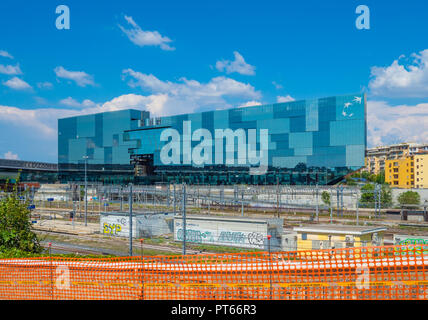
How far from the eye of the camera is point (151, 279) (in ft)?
28.1

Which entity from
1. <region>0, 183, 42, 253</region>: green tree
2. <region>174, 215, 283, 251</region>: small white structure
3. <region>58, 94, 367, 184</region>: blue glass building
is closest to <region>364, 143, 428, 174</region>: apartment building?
<region>58, 94, 367, 184</region>: blue glass building

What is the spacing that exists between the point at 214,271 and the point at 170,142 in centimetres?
7217

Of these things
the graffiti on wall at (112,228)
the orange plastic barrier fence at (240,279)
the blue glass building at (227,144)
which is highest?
the blue glass building at (227,144)

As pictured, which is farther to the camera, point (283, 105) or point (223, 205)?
point (283, 105)

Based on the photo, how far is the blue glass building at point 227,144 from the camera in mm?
A: 60925

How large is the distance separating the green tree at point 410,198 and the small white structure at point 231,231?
32.0m

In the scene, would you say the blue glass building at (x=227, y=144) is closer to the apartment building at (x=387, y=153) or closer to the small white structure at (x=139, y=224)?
the small white structure at (x=139, y=224)

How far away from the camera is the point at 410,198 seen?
46.6 m

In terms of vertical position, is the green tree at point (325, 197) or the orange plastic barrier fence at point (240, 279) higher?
the orange plastic barrier fence at point (240, 279)

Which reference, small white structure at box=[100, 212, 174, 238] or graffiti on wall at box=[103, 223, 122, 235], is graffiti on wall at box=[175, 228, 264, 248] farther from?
graffiti on wall at box=[103, 223, 122, 235]

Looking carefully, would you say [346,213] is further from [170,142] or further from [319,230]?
[170,142]

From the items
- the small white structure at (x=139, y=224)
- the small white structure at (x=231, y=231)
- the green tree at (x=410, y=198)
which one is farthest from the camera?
the green tree at (x=410, y=198)

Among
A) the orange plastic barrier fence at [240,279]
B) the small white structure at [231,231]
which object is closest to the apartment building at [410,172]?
the small white structure at [231,231]
